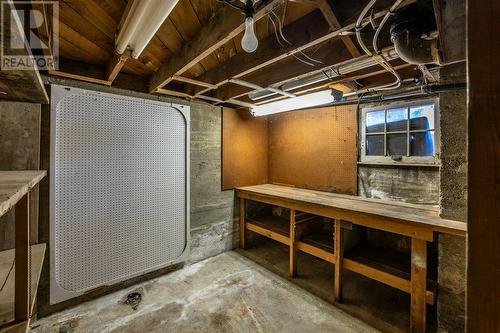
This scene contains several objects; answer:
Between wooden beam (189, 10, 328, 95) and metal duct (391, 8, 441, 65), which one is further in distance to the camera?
wooden beam (189, 10, 328, 95)

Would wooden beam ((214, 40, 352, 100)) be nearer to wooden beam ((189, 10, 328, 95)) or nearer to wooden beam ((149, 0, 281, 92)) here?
wooden beam ((189, 10, 328, 95))

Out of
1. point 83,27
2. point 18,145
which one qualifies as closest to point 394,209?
point 83,27

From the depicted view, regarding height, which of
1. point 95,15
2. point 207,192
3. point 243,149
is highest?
point 95,15

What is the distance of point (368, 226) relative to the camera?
6.52ft

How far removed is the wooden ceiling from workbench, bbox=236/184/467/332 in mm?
1302

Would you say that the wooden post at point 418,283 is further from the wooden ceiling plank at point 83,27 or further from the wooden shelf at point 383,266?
the wooden ceiling plank at point 83,27

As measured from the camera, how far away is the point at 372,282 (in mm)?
2504

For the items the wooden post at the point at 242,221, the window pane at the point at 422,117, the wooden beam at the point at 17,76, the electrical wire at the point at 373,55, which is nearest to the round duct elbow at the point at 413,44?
the electrical wire at the point at 373,55

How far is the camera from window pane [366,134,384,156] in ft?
8.46

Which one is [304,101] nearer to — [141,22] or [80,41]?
[141,22]

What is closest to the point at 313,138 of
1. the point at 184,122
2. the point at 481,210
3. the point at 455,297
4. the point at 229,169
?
the point at 229,169

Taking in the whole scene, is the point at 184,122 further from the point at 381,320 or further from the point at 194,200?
the point at 381,320

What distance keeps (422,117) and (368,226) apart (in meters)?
1.30

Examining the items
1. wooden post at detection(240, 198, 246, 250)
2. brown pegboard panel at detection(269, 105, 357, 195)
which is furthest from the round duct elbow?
wooden post at detection(240, 198, 246, 250)
